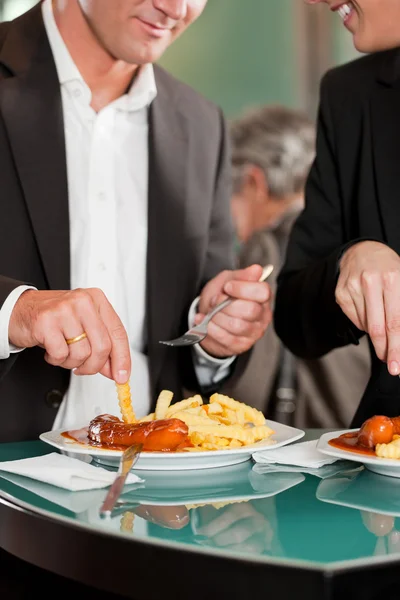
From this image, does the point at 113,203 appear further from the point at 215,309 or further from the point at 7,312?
the point at 7,312

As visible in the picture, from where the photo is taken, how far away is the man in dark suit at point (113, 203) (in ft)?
6.15

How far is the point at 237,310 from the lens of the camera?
1.84m

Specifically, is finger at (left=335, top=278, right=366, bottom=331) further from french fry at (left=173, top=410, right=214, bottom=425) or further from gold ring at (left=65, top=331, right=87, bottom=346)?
gold ring at (left=65, top=331, right=87, bottom=346)

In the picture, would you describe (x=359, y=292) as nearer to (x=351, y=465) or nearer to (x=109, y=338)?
(x=351, y=465)

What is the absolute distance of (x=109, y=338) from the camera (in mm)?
1324

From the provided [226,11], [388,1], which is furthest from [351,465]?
[226,11]

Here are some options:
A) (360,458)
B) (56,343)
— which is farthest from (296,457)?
(56,343)

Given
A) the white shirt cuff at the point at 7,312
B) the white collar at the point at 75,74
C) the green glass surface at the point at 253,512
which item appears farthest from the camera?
the white collar at the point at 75,74

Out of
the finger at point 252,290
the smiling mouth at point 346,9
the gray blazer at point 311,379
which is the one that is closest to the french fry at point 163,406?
the finger at point 252,290

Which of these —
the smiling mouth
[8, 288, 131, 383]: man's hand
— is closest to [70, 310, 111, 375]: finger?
[8, 288, 131, 383]: man's hand

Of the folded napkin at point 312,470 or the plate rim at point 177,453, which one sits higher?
the plate rim at point 177,453

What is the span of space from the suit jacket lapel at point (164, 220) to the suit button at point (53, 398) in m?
0.23

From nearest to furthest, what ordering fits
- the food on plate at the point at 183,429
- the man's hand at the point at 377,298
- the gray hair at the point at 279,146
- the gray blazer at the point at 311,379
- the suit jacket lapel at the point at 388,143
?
the food on plate at the point at 183,429, the man's hand at the point at 377,298, the suit jacket lapel at the point at 388,143, the gray blazer at the point at 311,379, the gray hair at the point at 279,146

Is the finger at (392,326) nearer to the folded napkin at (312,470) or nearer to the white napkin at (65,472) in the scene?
the folded napkin at (312,470)
